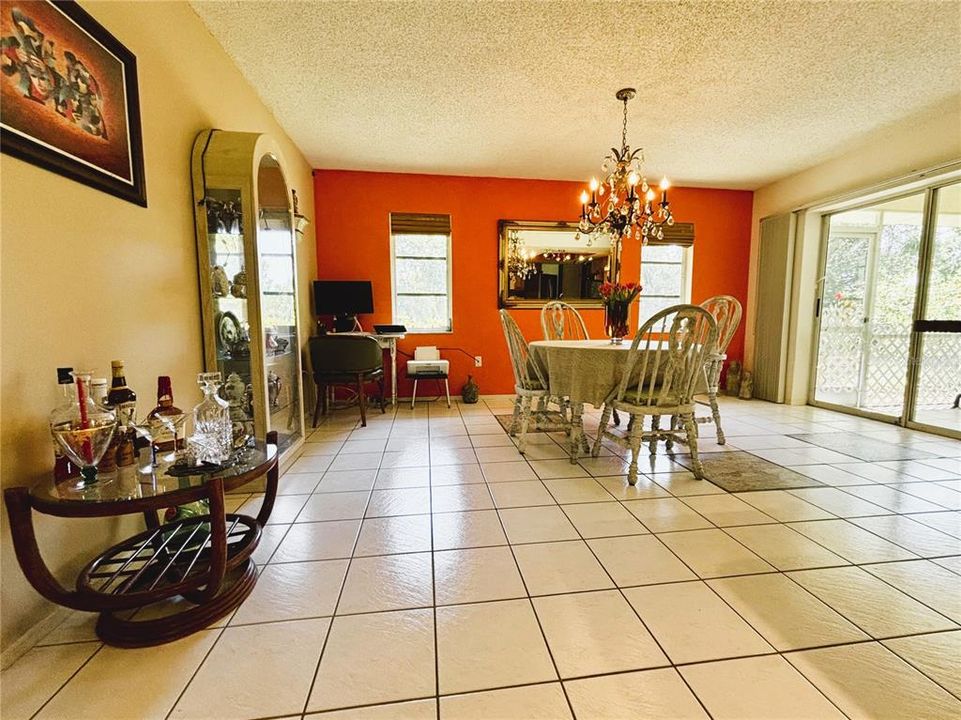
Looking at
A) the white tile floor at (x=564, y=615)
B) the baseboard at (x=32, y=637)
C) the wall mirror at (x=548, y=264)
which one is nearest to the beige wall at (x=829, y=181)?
the wall mirror at (x=548, y=264)

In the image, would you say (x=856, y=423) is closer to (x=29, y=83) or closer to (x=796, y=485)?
(x=796, y=485)

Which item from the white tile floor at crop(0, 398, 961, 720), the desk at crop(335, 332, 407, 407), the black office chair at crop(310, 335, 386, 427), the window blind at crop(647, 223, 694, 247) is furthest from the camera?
the window blind at crop(647, 223, 694, 247)

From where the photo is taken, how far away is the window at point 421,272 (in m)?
4.36

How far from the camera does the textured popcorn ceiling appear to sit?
2002mm

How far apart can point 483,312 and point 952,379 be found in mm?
4108

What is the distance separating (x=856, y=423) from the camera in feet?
11.7

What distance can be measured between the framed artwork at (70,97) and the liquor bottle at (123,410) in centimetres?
65

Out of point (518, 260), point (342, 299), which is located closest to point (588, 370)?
point (518, 260)

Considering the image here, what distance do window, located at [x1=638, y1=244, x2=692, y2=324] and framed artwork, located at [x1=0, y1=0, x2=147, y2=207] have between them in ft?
15.4

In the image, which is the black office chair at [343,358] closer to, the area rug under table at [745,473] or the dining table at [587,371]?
the dining table at [587,371]

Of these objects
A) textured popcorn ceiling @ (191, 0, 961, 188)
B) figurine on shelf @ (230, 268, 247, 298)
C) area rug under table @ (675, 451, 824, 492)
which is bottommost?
area rug under table @ (675, 451, 824, 492)

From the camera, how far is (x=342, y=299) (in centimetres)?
402

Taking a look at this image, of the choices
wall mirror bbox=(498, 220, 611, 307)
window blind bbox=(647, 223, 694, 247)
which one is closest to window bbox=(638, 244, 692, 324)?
window blind bbox=(647, 223, 694, 247)

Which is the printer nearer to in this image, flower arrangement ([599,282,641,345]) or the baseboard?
flower arrangement ([599,282,641,345])
